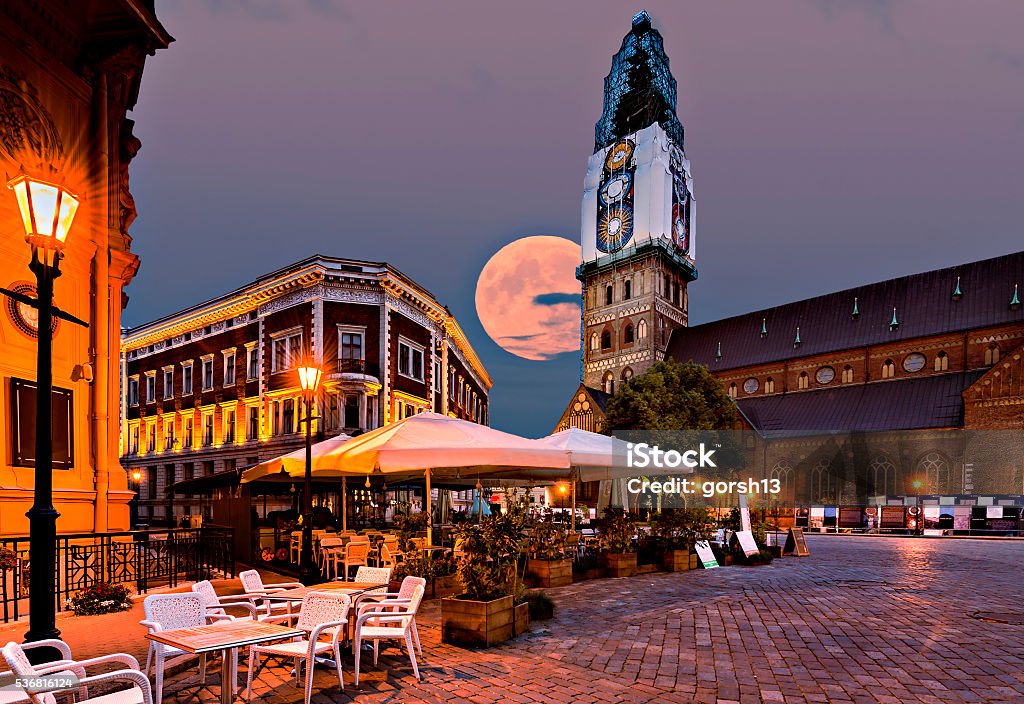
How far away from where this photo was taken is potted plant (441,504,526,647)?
7562mm

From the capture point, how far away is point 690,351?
70188 millimetres

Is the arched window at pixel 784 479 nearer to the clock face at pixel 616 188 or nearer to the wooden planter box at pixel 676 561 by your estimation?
the clock face at pixel 616 188

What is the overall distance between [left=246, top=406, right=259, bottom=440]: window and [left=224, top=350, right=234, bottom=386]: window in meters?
2.73

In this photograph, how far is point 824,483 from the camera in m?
50.7

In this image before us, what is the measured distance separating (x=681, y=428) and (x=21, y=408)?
118 feet

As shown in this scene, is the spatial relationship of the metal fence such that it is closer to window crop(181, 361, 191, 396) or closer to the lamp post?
the lamp post

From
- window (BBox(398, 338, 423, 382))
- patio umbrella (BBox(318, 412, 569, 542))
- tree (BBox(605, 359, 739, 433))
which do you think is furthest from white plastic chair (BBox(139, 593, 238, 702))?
tree (BBox(605, 359, 739, 433))

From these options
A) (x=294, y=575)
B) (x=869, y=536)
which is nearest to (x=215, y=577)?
(x=294, y=575)

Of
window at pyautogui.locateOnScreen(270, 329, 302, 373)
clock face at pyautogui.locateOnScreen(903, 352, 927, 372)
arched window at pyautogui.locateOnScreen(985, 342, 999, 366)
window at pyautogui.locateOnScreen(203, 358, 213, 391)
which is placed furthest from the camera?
clock face at pyautogui.locateOnScreen(903, 352, 927, 372)

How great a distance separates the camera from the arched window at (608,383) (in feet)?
238

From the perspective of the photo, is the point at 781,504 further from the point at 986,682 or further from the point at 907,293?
the point at 986,682

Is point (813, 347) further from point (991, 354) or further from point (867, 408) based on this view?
point (991, 354)

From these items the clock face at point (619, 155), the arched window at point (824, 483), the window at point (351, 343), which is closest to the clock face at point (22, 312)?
the window at point (351, 343)

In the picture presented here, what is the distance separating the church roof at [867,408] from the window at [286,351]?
39.9 metres
